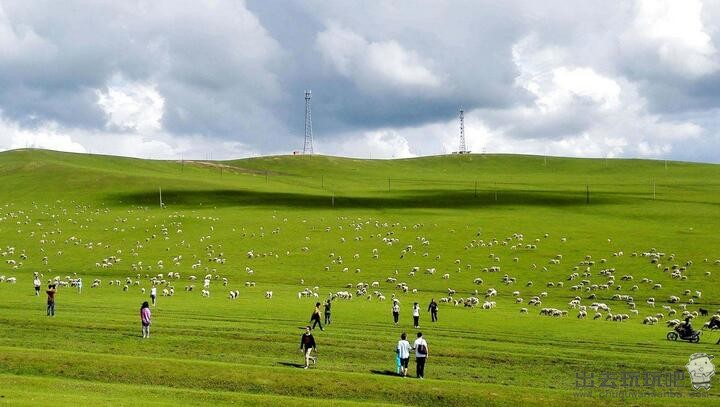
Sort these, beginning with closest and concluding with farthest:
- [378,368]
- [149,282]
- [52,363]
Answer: [52,363] → [378,368] → [149,282]

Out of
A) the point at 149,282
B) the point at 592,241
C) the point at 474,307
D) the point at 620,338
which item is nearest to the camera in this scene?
the point at 620,338

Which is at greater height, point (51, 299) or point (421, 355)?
point (51, 299)

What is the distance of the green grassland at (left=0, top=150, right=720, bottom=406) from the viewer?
114 feet

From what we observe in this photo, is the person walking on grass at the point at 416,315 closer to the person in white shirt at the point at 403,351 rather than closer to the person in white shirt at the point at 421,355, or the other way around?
the person in white shirt at the point at 403,351

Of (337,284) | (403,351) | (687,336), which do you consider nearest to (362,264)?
(337,284)

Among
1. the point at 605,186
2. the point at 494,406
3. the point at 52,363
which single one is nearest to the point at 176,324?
the point at 52,363

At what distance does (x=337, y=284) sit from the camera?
85.5 metres

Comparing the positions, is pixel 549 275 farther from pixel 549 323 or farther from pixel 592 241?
pixel 549 323

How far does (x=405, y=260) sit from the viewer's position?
96.5 meters

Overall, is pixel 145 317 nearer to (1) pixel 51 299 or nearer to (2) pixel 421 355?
(1) pixel 51 299

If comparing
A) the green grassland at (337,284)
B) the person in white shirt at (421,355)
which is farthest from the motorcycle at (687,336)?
the person in white shirt at (421,355)

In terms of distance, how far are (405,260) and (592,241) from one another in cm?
2805

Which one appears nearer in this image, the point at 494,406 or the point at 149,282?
the point at 494,406

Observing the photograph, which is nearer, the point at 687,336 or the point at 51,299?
the point at 687,336
